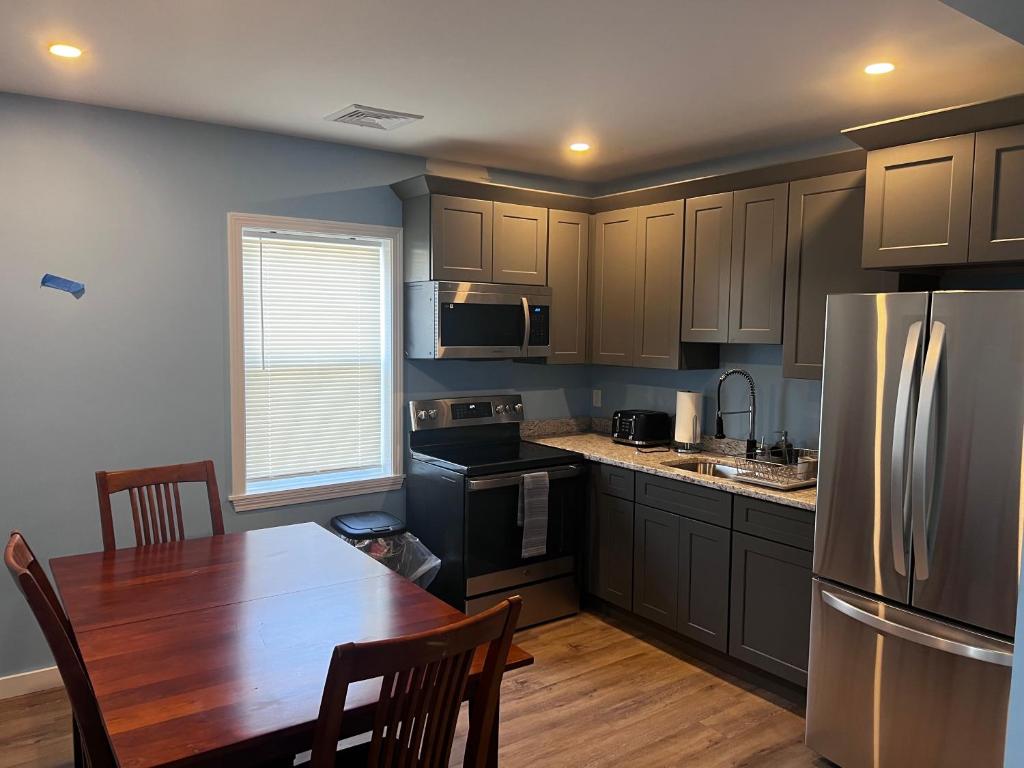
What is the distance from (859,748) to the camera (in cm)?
261

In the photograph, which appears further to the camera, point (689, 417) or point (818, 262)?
point (689, 417)

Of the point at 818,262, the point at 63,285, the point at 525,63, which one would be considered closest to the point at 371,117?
the point at 525,63

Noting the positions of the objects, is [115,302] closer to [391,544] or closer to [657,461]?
[391,544]

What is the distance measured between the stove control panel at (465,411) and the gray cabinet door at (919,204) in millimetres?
2262

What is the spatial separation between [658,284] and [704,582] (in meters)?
1.60

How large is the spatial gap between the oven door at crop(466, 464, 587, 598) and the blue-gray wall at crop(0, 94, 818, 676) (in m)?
0.92

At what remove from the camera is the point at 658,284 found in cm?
410

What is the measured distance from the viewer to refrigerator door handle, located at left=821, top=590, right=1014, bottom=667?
224cm

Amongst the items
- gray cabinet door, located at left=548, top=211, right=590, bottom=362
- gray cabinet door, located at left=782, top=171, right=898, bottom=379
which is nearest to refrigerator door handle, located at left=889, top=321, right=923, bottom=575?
gray cabinet door, located at left=782, top=171, right=898, bottom=379

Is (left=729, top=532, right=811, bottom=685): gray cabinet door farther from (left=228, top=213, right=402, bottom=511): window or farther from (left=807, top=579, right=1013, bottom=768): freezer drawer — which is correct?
(left=228, top=213, right=402, bottom=511): window

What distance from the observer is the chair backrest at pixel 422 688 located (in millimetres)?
1317

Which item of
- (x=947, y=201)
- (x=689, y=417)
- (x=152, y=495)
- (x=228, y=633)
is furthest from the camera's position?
(x=689, y=417)

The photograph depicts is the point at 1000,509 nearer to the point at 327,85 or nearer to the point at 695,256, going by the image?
the point at 695,256

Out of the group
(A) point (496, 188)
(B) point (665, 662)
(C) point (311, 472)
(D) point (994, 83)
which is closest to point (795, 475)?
(B) point (665, 662)
